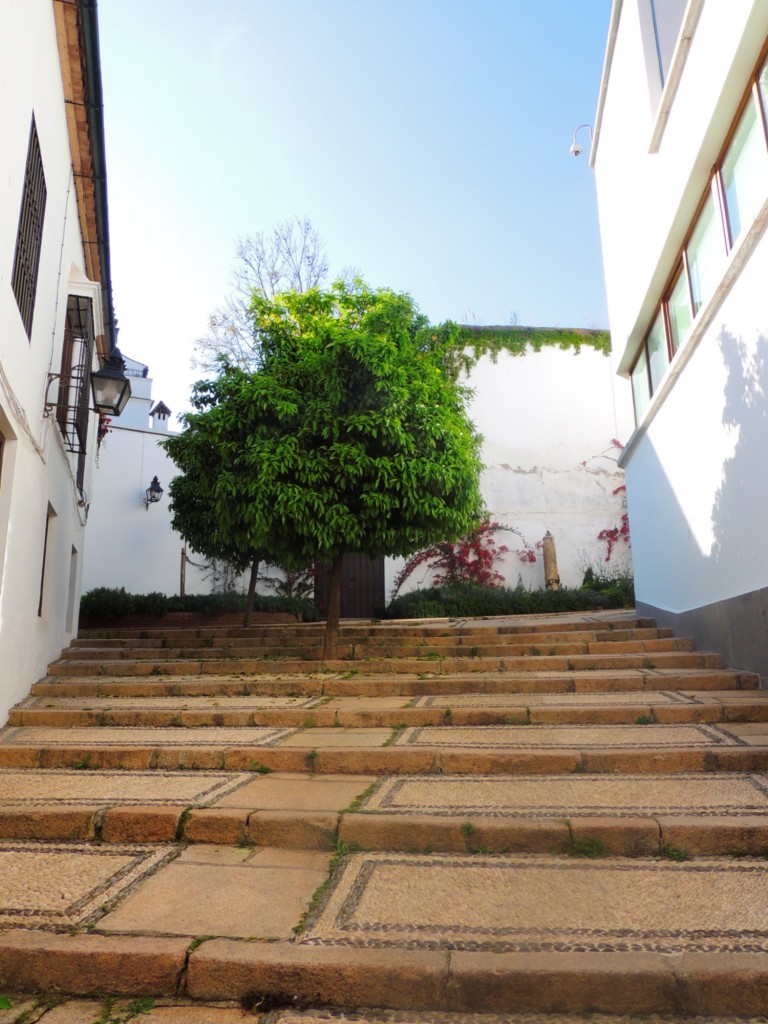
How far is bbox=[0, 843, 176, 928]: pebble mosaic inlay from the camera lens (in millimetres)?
2586

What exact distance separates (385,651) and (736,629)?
3.37 meters

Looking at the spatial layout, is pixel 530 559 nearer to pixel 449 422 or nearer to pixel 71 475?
pixel 449 422

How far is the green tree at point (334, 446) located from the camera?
6.88 m

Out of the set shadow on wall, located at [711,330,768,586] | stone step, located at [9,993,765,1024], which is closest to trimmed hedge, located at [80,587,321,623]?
shadow on wall, located at [711,330,768,586]

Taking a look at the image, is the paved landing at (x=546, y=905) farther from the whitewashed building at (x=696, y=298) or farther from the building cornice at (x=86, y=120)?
the building cornice at (x=86, y=120)

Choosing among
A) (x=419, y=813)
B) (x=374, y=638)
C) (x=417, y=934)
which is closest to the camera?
(x=417, y=934)

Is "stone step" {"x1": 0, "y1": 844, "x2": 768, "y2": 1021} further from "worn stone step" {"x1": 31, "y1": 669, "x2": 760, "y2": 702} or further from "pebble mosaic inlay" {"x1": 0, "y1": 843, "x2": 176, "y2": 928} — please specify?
"worn stone step" {"x1": 31, "y1": 669, "x2": 760, "y2": 702}

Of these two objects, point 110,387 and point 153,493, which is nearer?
point 110,387

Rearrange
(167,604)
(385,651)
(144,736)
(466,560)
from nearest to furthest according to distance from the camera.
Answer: (144,736) < (385,651) < (167,604) < (466,560)

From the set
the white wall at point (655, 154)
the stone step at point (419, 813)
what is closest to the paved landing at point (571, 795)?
the stone step at point (419, 813)

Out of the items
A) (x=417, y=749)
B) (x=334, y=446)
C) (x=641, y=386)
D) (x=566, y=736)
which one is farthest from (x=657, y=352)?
(x=417, y=749)

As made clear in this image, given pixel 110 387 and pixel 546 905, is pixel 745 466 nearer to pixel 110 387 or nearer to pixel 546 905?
pixel 546 905

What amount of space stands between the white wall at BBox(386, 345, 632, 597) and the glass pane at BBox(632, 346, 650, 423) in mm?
5451

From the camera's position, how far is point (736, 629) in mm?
5793
